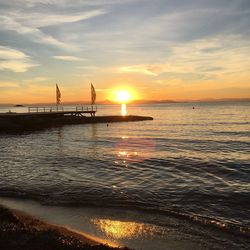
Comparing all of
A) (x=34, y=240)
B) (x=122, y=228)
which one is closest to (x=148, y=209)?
(x=122, y=228)

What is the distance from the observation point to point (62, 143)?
39844mm

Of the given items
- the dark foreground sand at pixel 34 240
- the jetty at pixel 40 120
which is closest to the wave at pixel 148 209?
the dark foreground sand at pixel 34 240

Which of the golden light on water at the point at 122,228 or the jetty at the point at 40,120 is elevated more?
the jetty at the point at 40,120

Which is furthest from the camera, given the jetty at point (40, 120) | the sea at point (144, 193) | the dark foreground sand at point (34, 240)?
the jetty at point (40, 120)

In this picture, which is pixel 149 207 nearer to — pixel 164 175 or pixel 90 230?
pixel 90 230

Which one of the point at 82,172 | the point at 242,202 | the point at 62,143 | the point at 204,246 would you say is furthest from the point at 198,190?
the point at 62,143

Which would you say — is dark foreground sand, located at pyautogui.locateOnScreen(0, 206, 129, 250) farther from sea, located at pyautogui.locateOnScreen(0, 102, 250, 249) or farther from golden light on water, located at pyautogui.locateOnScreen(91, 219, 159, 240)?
sea, located at pyautogui.locateOnScreen(0, 102, 250, 249)

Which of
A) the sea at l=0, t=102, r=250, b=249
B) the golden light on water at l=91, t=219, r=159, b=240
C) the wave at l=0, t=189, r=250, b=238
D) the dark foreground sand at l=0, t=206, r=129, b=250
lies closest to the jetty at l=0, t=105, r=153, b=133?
the sea at l=0, t=102, r=250, b=249

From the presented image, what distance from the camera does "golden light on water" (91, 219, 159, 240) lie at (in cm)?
1148

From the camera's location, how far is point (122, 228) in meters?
12.2

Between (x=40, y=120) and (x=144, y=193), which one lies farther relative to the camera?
(x=40, y=120)

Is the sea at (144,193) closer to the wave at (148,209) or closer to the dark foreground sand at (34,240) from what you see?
the wave at (148,209)

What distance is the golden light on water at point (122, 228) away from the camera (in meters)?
A: 11.5

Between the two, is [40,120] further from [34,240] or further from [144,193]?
[34,240]
